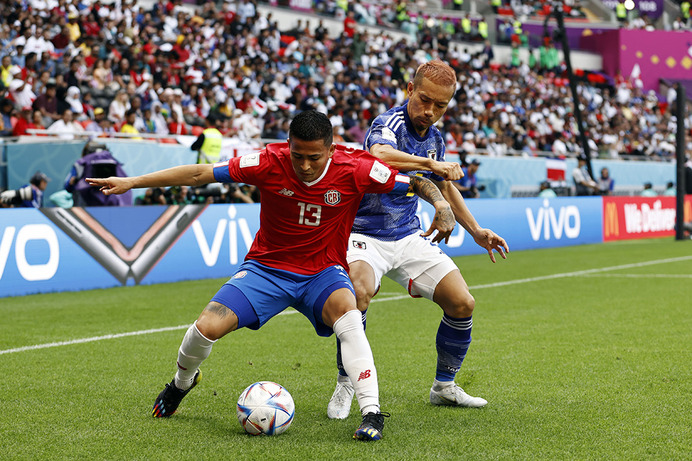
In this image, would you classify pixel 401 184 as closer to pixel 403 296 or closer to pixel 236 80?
pixel 403 296

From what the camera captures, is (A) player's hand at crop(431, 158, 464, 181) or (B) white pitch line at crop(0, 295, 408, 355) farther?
(B) white pitch line at crop(0, 295, 408, 355)

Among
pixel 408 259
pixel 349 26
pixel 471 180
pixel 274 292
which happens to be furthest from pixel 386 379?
pixel 349 26

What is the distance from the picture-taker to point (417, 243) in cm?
518

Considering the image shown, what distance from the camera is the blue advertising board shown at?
10164mm

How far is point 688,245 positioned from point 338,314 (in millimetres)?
16894

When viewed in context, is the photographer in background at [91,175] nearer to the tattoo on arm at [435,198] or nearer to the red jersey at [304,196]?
the red jersey at [304,196]

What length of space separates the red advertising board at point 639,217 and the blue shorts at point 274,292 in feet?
57.9

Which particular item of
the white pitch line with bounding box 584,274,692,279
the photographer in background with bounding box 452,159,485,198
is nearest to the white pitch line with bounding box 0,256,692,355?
the white pitch line with bounding box 584,274,692,279

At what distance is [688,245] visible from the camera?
19.2 metres

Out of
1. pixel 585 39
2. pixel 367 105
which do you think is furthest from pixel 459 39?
pixel 367 105

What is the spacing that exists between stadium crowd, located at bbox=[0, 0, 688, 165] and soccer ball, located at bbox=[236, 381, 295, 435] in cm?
985

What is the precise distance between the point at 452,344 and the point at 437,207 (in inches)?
40.5

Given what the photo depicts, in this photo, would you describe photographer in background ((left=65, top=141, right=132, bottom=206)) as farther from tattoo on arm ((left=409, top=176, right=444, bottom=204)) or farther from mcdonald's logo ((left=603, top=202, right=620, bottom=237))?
mcdonald's logo ((left=603, top=202, right=620, bottom=237))

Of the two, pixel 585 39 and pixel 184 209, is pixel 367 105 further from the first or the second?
pixel 585 39
